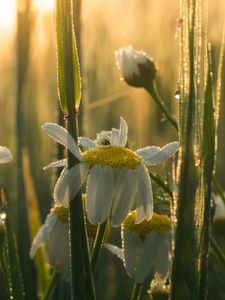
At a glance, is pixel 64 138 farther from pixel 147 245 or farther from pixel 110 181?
pixel 147 245

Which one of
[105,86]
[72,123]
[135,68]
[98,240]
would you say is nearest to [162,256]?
[98,240]

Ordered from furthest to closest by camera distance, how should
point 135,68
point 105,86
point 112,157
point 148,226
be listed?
point 105,86 < point 135,68 < point 148,226 < point 112,157

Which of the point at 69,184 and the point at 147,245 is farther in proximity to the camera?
the point at 147,245

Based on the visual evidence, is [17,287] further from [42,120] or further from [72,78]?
[42,120]

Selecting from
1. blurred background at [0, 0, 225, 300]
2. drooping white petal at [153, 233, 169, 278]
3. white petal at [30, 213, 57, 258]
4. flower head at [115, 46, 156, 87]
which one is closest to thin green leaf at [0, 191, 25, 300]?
white petal at [30, 213, 57, 258]

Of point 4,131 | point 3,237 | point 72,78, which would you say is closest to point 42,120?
point 4,131

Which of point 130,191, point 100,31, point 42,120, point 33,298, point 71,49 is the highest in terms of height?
point 100,31
